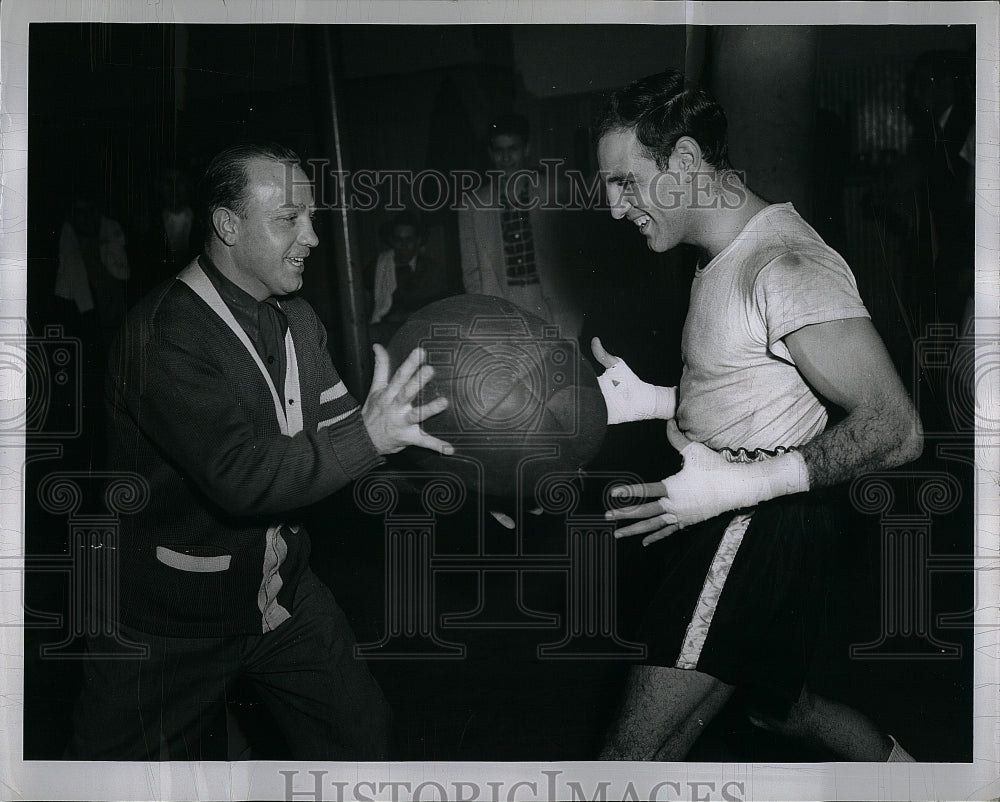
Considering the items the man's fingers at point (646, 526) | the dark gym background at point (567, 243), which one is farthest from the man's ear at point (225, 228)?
the man's fingers at point (646, 526)

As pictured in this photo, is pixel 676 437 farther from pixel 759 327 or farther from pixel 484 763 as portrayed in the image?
pixel 484 763

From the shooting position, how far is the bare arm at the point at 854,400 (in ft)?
7.75

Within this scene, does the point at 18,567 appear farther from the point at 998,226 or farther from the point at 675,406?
the point at 998,226

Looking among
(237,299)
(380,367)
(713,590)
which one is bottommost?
(713,590)

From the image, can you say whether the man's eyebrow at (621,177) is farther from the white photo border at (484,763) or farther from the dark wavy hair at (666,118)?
the white photo border at (484,763)

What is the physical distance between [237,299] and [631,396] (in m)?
1.01

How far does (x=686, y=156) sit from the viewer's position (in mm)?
2406

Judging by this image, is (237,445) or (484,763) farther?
(484,763)

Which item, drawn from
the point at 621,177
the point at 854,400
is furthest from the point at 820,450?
the point at 621,177

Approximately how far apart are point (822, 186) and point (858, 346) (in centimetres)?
41

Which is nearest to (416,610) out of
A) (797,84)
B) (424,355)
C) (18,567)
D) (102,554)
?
(424,355)

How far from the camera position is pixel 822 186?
2.41 m

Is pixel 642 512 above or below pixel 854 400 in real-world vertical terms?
below

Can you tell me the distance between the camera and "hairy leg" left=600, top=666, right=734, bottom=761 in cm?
243
